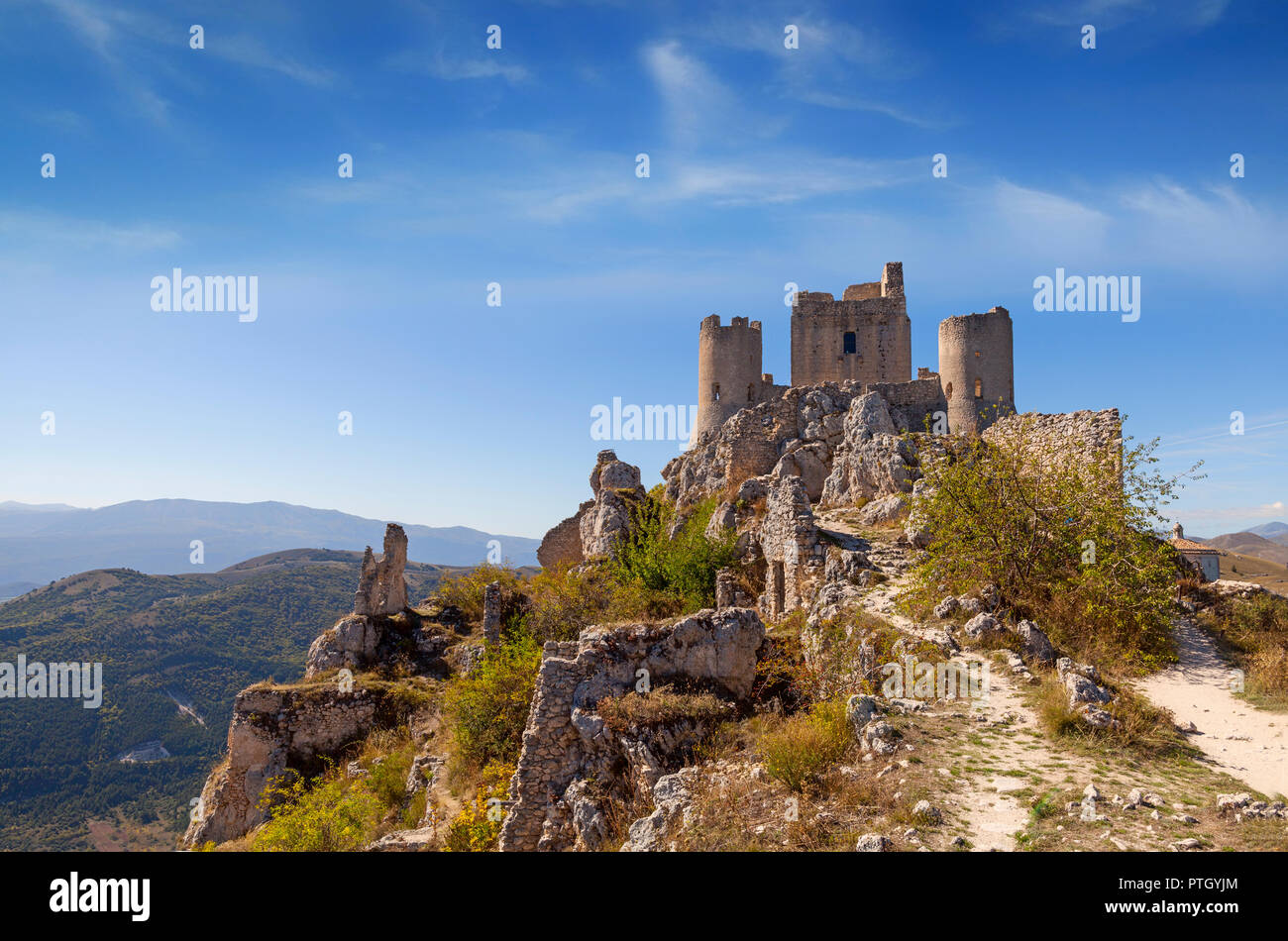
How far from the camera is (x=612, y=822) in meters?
9.73

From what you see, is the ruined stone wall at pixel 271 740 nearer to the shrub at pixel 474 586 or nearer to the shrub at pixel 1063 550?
the shrub at pixel 474 586

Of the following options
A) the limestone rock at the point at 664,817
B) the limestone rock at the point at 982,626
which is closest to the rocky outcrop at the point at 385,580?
the limestone rock at the point at 664,817

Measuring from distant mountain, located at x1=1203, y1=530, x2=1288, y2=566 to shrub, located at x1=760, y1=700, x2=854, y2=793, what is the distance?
137m

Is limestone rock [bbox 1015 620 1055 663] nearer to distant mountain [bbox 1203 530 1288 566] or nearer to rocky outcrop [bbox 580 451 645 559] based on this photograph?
rocky outcrop [bbox 580 451 645 559]

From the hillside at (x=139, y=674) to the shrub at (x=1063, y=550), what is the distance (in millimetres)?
50299

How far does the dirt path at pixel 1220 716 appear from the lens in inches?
325

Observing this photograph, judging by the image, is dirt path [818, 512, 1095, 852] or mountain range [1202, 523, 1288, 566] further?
mountain range [1202, 523, 1288, 566]

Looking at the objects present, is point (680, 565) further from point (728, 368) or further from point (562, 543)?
point (728, 368)

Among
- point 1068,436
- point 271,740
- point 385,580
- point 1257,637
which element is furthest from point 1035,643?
point 385,580

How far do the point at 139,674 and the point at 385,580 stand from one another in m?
82.6

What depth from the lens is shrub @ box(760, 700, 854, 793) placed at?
841cm

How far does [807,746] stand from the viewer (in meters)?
8.82

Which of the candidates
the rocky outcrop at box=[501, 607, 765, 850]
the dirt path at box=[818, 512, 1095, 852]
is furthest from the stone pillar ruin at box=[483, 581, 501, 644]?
the dirt path at box=[818, 512, 1095, 852]
